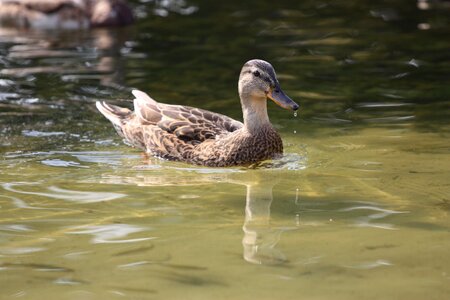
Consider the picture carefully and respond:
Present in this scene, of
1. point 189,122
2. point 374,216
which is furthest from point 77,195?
point 374,216

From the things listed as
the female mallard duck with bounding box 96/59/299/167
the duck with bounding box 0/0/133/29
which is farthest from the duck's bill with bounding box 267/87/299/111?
the duck with bounding box 0/0/133/29

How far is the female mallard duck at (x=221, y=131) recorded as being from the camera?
9070 mm

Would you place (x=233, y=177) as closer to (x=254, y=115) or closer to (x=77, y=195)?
(x=254, y=115)

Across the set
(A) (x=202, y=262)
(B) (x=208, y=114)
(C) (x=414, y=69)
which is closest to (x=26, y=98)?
(B) (x=208, y=114)

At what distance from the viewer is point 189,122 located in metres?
9.54

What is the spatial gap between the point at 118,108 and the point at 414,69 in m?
4.14

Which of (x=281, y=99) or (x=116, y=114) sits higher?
(x=281, y=99)

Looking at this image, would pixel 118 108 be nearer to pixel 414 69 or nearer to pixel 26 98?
pixel 26 98

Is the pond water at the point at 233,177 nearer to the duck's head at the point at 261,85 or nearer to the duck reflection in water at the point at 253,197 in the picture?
the duck reflection in water at the point at 253,197

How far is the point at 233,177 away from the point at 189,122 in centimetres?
106

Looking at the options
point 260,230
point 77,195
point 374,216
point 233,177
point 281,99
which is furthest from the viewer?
point 281,99

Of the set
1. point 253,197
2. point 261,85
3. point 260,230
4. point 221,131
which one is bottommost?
point 260,230

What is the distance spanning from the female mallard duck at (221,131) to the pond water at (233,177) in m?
0.16

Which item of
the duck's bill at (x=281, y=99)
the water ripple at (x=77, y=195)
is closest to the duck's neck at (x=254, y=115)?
the duck's bill at (x=281, y=99)
